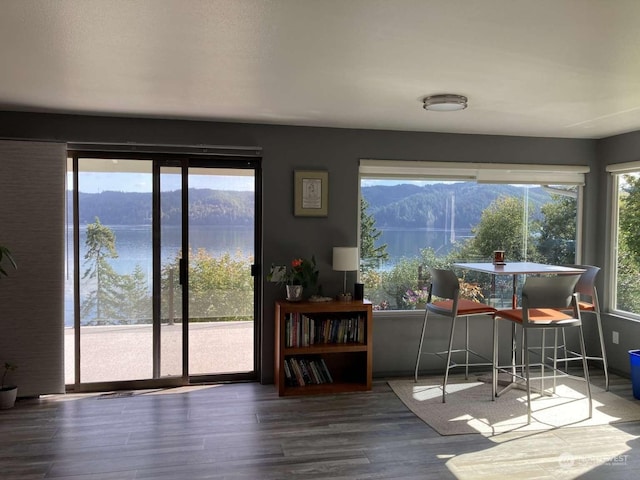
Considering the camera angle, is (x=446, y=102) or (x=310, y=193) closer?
(x=446, y=102)

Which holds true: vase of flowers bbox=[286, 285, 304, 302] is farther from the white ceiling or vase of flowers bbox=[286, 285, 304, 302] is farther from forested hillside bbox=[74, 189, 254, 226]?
the white ceiling

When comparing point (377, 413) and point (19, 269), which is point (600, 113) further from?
point (19, 269)

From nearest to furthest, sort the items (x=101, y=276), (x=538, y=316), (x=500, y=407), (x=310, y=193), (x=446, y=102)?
(x=446, y=102)
(x=538, y=316)
(x=500, y=407)
(x=101, y=276)
(x=310, y=193)

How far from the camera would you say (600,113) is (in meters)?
4.00

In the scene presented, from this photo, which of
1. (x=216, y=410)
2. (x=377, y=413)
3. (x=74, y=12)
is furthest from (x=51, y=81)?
(x=377, y=413)

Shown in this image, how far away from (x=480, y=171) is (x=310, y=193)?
1.68 metres

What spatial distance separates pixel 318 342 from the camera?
444cm

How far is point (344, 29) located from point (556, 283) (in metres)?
2.40

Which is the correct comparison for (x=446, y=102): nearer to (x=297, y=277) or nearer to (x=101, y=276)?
(x=297, y=277)

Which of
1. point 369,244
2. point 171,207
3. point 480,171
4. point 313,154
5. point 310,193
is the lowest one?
point 369,244

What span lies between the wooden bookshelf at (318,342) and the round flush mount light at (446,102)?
1.75m

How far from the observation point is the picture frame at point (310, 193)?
457 cm

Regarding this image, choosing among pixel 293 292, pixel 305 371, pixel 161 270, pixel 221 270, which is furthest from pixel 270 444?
pixel 161 270

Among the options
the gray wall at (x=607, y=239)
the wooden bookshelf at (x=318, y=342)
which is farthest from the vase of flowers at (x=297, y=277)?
the gray wall at (x=607, y=239)
